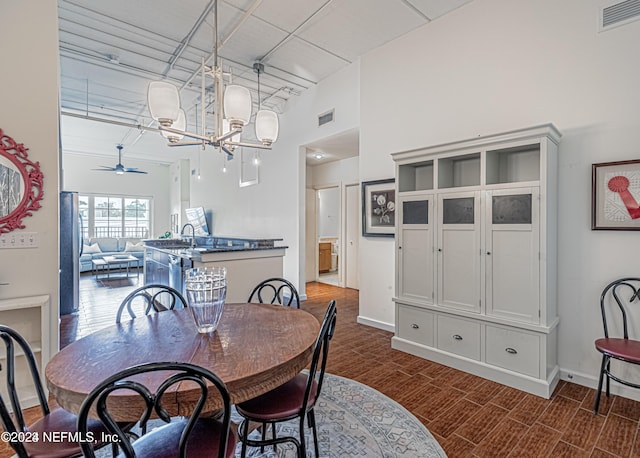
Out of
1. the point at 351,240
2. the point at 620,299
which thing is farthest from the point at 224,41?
the point at 620,299

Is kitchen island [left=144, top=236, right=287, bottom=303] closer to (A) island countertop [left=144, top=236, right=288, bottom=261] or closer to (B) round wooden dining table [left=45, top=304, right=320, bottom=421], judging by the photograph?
(A) island countertop [left=144, top=236, right=288, bottom=261]

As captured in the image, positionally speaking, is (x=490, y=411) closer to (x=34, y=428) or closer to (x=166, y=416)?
(x=166, y=416)

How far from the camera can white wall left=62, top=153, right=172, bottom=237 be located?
927 cm

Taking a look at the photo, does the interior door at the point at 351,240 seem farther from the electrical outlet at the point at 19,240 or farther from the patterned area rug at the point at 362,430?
the electrical outlet at the point at 19,240

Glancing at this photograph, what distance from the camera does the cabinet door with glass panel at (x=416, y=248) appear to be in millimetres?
3238

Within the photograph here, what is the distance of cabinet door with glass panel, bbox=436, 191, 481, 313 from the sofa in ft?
27.9

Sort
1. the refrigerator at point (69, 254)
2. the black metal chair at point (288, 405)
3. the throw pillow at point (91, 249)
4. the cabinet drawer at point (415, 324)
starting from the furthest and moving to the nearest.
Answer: the throw pillow at point (91, 249), the refrigerator at point (69, 254), the cabinet drawer at point (415, 324), the black metal chair at point (288, 405)

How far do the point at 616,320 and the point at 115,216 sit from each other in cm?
1163

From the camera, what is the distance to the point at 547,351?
255 cm

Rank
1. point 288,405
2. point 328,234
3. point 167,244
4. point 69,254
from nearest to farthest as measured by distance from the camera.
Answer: point 288,405 → point 69,254 → point 167,244 → point 328,234

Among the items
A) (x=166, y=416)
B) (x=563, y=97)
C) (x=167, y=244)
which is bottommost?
(x=166, y=416)

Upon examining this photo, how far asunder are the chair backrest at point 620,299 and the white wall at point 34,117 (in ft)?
14.1

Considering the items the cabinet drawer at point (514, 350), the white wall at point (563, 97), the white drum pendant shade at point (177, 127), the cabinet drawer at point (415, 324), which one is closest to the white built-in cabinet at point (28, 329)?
the white drum pendant shade at point (177, 127)

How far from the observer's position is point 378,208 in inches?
167
